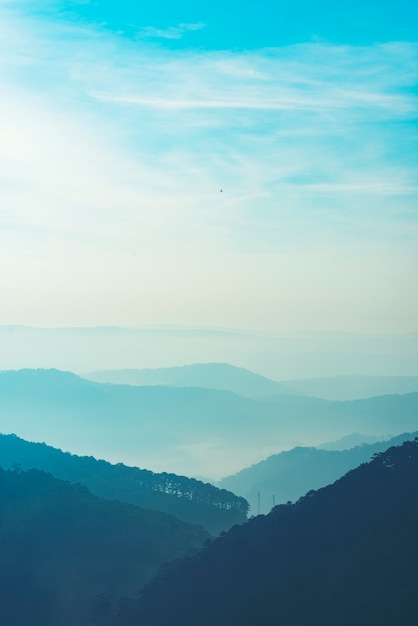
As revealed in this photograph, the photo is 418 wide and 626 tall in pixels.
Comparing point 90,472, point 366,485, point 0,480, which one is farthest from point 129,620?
point 90,472

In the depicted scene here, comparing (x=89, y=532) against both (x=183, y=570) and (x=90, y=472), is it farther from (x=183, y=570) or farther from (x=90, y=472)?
(x=90, y=472)

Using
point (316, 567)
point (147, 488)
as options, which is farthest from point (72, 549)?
point (316, 567)

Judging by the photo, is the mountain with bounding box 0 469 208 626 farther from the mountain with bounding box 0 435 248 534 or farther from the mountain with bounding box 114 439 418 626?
the mountain with bounding box 0 435 248 534

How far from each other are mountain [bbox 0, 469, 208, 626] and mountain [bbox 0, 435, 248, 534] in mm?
16352

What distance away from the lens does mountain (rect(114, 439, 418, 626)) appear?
5912 cm

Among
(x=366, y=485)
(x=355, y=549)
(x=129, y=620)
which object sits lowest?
(x=129, y=620)

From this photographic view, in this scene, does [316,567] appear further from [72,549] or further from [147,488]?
[147,488]

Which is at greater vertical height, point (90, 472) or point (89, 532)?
point (90, 472)

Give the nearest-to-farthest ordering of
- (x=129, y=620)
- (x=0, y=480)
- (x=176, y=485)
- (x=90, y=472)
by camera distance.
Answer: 1. (x=129, y=620)
2. (x=0, y=480)
3. (x=176, y=485)
4. (x=90, y=472)

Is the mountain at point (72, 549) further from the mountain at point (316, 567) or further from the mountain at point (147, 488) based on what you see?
the mountain at point (147, 488)

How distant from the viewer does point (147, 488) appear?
129 metres

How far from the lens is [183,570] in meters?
77.3

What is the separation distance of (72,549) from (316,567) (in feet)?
123

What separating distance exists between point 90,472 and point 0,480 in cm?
2865
